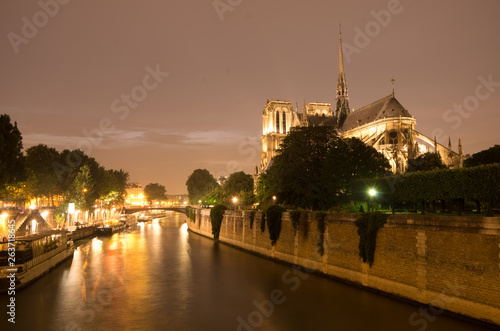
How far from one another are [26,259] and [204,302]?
1063cm

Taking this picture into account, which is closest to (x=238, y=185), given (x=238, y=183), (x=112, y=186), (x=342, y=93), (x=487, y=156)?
(x=238, y=183)

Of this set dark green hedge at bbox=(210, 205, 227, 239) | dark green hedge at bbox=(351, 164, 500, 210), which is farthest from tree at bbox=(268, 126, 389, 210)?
dark green hedge at bbox=(210, 205, 227, 239)

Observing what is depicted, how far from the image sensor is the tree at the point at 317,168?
110 ft

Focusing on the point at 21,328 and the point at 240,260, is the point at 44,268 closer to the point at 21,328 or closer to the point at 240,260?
the point at 21,328

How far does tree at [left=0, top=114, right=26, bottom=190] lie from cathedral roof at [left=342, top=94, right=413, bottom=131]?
58564 millimetres

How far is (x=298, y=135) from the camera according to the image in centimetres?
3675

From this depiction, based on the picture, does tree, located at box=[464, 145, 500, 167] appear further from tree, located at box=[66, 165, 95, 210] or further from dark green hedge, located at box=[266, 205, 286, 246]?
tree, located at box=[66, 165, 95, 210]

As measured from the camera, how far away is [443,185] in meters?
21.7

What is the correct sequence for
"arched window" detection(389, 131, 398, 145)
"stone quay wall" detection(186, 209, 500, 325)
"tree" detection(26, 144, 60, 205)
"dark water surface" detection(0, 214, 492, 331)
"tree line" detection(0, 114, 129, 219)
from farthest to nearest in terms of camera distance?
1. "arched window" detection(389, 131, 398, 145)
2. "tree" detection(26, 144, 60, 205)
3. "tree line" detection(0, 114, 129, 219)
4. "dark water surface" detection(0, 214, 492, 331)
5. "stone quay wall" detection(186, 209, 500, 325)

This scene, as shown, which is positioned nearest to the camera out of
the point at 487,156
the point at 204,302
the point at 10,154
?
the point at 204,302

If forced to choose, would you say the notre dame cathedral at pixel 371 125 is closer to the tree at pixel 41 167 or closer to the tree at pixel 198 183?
the tree at pixel 198 183
